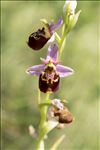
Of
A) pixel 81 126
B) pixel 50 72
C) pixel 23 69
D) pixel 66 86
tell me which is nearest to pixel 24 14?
pixel 23 69

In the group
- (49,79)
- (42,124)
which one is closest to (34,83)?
(42,124)

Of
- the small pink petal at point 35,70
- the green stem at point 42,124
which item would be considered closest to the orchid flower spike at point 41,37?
the small pink petal at point 35,70

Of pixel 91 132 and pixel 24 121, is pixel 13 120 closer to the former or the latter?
pixel 24 121

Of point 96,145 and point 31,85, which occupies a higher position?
point 31,85

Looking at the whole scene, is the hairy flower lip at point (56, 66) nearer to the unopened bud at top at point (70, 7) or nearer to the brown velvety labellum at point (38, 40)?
the brown velvety labellum at point (38, 40)

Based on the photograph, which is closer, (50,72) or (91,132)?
(50,72)

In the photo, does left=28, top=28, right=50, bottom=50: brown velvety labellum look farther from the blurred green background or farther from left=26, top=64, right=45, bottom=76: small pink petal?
the blurred green background

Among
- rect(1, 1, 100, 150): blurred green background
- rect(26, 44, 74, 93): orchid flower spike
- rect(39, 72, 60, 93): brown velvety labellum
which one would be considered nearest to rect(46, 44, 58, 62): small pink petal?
rect(26, 44, 74, 93): orchid flower spike
